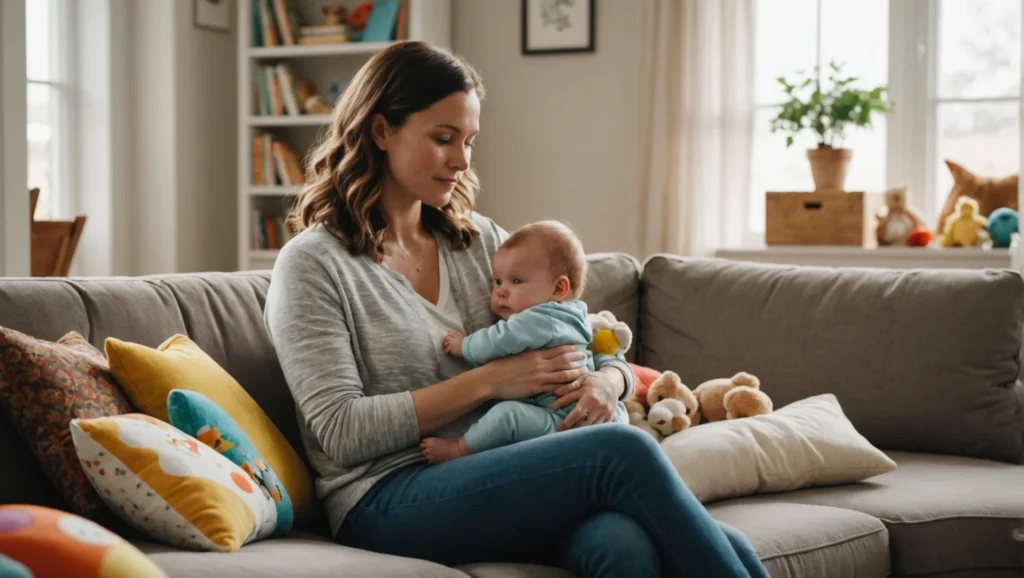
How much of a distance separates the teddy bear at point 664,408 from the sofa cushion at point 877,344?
0.33m

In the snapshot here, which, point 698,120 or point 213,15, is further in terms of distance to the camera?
point 213,15

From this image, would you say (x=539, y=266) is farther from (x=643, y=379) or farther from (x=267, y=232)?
(x=267, y=232)

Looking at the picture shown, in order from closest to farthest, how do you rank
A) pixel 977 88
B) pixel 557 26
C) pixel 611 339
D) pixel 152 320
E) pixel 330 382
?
pixel 330 382, pixel 152 320, pixel 611 339, pixel 977 88, pixel 557 26

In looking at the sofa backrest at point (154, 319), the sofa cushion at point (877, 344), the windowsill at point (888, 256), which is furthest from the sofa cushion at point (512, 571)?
the windowsill at point (888, 256)

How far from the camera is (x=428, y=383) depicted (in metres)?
1.95

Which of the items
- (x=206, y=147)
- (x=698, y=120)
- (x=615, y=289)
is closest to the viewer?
(x=615, y=289)

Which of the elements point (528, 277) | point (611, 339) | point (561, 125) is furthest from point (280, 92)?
point (528, 277)

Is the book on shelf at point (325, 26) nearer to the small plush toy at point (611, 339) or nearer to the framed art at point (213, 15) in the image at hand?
the framed art at point (213, 15)

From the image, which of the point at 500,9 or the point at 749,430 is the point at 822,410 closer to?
the point at 749,430

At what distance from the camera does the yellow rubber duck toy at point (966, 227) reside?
13.5 feet

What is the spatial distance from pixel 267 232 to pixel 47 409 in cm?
360

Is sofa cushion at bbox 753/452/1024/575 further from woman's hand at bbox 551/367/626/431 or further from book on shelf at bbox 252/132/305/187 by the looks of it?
book on shelf at bbox 252/132/305/187

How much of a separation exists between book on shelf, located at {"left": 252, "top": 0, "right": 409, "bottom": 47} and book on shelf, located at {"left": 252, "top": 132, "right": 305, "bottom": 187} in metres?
0.44

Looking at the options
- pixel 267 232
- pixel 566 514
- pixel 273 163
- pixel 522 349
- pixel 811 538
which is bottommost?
pixel 811 538
